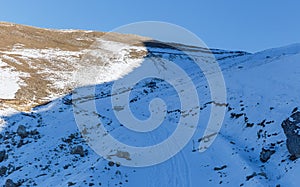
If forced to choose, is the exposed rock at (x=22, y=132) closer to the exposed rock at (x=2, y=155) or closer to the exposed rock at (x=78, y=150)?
the exposed rock at (x=2, y=155)

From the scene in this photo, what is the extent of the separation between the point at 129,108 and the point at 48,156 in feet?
56.2

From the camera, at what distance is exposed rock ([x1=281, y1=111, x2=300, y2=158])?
14385 millimetres

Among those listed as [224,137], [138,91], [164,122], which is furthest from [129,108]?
[224,137]

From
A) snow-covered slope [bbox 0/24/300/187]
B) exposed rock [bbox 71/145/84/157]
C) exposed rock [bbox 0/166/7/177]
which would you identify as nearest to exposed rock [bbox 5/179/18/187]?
snow-covered slope [bbox 0/24/300/187]

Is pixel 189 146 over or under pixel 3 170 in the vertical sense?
under

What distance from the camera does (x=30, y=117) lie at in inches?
993

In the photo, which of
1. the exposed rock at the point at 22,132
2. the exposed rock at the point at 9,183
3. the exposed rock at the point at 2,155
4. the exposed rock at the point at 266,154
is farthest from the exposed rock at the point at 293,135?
the exposed rock at the point at 22,132

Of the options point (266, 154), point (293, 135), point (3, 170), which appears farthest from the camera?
point (3, 170)

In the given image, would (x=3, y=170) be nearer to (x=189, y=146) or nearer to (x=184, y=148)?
(x=184, y=148)

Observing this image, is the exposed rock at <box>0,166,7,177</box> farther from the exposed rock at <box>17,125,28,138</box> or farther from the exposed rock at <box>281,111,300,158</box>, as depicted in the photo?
the exposed rock at <box>281,111,300,158</box>

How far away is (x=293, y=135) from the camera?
14.8 meters

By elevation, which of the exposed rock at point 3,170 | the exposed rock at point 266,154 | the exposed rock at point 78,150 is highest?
the exposed rock at point 78,150

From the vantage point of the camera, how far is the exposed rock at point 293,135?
47.2 ft

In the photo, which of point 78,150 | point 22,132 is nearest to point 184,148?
point 78,150
